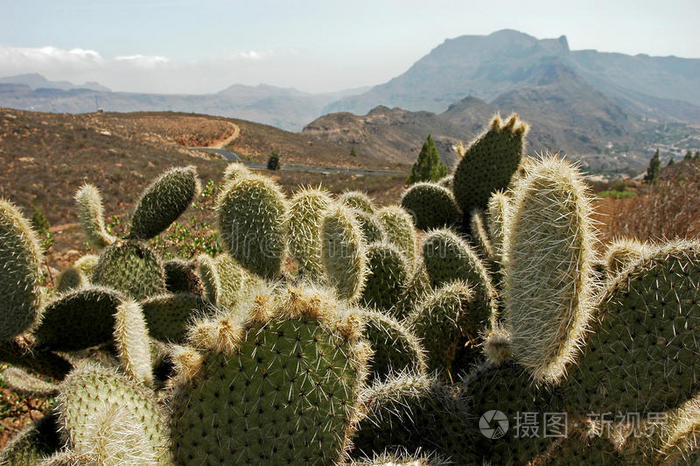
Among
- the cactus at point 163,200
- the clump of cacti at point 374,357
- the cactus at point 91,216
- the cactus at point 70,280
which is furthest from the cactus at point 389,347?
the cactus at point 70,280

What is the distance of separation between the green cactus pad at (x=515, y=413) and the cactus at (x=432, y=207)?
8.42 feet

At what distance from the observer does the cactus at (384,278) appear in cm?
246

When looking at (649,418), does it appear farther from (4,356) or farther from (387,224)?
(4,356)

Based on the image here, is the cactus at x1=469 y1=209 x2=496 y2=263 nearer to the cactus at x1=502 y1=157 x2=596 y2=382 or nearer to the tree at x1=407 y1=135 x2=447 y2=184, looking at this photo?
the cactus at x1=502 y1=157 x2=596 y2=382

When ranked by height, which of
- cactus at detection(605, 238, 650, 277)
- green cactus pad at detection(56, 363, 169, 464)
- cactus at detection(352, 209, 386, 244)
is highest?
cactus at detection(605, 238, 650, 277)

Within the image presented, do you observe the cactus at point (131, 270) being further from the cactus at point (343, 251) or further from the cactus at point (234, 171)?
the cactus at point (343, 251)

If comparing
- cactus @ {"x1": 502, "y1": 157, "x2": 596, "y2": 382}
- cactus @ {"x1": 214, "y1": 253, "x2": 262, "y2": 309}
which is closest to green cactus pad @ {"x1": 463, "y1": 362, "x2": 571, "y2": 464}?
cactus @ {"x1": 502, "y1": 157, "x2": 596, "y2": 382}

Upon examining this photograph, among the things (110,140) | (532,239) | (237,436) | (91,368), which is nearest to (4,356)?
(91,368)

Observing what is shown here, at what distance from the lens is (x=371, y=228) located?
2.92m

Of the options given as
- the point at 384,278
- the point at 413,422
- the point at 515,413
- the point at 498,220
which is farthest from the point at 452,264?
the point at 413,422

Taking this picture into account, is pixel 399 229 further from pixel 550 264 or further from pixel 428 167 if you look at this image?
pixel 428 167

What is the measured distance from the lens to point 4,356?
7.18 feet

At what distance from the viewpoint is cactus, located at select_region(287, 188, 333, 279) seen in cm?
228

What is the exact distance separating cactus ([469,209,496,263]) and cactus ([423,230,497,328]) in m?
0.57
